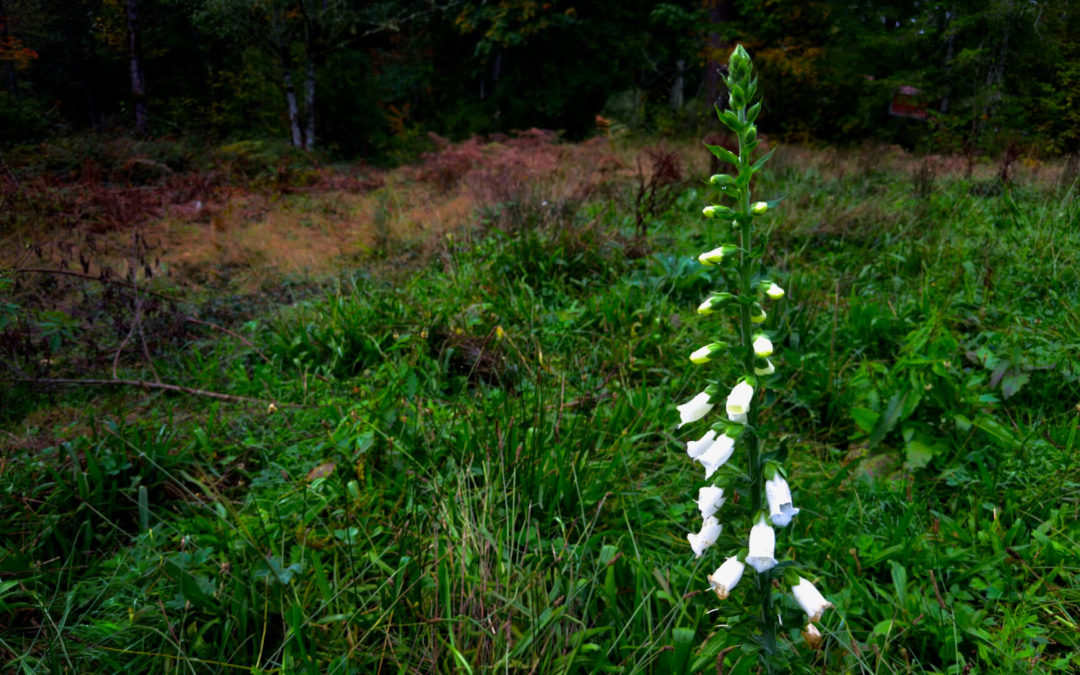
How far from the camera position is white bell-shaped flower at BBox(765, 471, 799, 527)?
1.13 meters

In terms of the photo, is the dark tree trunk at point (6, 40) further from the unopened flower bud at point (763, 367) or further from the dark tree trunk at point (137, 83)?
the unopened flower bud at point (763, 367)

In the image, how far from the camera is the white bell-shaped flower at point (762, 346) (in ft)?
3.65

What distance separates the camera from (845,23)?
11.6m

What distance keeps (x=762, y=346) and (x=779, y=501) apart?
1.02ft

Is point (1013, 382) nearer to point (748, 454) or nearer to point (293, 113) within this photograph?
point (748, 454)

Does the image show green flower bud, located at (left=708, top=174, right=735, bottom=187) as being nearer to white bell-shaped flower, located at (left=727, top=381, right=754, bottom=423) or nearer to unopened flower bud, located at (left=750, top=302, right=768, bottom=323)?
unopened flower bud, located at (left=750, top=302, right=768, bottom=323)

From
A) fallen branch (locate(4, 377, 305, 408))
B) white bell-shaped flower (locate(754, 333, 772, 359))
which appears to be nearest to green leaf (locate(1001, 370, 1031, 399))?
white bell-shaped flower (locate(754, 333, 772, 359))

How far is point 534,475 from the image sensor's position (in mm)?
2049

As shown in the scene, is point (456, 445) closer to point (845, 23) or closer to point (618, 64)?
point (845, 23)

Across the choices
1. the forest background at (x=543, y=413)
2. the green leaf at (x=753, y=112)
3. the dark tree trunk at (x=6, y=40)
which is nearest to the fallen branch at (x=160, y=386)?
the forest background at (x=543, y=413)

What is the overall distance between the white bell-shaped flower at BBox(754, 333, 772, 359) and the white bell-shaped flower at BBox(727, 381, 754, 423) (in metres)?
→ 0.07

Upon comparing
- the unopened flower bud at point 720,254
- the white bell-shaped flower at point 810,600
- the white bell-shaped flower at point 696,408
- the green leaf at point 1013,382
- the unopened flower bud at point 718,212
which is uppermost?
the unopened flower bud at point 718,212

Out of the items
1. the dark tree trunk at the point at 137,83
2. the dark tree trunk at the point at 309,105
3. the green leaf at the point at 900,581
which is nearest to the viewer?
the green leaf at the point at 900,581

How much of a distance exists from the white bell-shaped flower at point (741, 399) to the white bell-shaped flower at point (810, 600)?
0.38m
